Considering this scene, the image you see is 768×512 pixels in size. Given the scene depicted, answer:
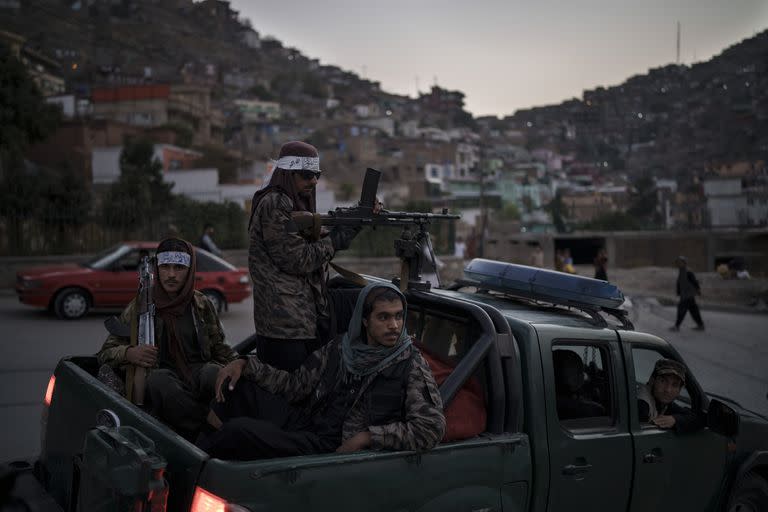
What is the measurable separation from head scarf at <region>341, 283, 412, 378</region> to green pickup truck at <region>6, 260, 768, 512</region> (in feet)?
1.04

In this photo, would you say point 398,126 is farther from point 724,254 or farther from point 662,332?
point 662,332

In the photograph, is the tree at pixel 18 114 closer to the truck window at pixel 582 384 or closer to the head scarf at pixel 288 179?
the head scarf at pixel 288 179

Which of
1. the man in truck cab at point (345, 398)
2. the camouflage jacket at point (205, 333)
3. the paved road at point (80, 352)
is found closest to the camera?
the man in truck cab at point (345, 398)

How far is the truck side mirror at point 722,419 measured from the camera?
365 cm

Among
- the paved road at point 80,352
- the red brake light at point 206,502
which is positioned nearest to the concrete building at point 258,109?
the paved road at point 80,352

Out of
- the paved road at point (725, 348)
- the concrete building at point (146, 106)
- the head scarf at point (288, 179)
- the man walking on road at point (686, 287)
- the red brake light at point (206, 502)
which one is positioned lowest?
the paved road at point (725, 348)

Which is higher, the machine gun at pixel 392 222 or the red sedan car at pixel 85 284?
the machine gun at pixel 392 222

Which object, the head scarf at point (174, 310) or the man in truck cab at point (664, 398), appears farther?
the head scarf at point (174, 310)

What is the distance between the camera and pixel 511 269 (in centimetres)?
416

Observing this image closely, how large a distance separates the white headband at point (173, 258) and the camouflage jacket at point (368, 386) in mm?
849

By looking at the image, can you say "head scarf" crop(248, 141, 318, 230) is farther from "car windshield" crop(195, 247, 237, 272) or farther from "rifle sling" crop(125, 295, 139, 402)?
"car windshield" crop(195, 247, 237, 272)

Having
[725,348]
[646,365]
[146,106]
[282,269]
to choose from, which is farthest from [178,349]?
[146,106]

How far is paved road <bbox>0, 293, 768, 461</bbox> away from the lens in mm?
6816

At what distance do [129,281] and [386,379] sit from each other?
1086cm
